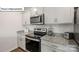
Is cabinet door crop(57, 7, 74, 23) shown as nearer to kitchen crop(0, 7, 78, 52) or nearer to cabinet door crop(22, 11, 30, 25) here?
kitchen crop(0, 7, 78, 52)

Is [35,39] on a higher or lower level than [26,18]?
lower

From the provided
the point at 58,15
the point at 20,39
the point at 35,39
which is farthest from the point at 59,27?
the point at 20,39

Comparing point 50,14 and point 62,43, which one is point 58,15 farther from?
point 62,43

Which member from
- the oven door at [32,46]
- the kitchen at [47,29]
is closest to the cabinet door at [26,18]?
the kitchen at [47,29]

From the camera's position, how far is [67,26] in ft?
2.65

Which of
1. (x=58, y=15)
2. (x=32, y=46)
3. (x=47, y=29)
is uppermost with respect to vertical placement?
(x=58, y=15)

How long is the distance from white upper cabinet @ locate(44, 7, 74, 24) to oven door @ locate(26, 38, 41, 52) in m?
0.21

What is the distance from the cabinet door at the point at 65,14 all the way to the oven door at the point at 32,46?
0.92 ft

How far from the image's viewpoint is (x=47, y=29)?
85 cm

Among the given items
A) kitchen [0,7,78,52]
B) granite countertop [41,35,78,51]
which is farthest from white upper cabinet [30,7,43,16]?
granite countertop [41,35,78,51]

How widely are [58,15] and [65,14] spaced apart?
6cm

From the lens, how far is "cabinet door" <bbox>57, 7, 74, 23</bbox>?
81 cm
